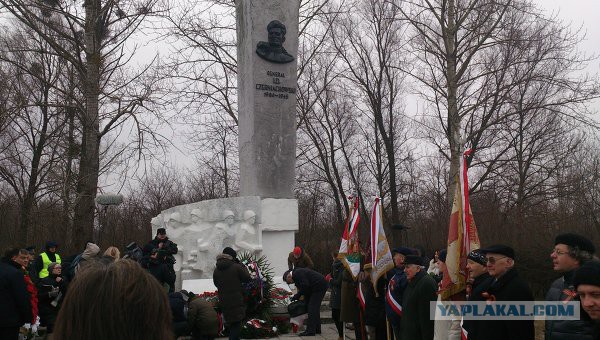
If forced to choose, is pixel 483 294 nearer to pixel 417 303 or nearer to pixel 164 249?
pixel 417 303

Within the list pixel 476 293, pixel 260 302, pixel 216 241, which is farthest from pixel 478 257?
pixel 216 241

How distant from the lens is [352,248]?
9781 mm

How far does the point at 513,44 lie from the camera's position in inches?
856

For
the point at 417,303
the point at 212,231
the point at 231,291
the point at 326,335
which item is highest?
the point at 212,231

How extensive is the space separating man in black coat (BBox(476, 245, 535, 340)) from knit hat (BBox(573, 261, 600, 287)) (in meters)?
1.55

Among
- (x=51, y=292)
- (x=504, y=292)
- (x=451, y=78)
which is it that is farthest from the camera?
(x=451, y=78)

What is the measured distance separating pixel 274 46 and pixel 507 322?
1146 centimetres

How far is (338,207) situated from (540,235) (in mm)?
10949

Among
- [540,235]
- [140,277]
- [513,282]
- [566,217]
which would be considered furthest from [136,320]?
[566,217]

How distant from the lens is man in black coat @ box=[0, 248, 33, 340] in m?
7.39

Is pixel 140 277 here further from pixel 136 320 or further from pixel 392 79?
pixel 392 79

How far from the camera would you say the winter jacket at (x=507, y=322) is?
4.99m

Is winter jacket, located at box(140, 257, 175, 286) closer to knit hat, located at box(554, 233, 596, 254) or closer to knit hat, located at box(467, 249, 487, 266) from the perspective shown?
knit hat, located at box(467, 249, 487, 266)

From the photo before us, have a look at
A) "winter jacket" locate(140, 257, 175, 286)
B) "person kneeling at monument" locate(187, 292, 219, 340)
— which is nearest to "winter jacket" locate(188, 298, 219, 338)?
"person kneeling at monument" locate(187, 292, 219, 340)
